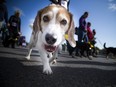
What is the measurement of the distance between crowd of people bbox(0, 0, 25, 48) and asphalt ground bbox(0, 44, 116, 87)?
5 cm

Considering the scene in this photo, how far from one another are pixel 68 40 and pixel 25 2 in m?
0.24

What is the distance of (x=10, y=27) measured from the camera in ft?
4.32

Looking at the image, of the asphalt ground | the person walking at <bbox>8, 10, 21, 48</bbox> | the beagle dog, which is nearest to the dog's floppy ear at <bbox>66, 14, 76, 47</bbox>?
the beagle dog

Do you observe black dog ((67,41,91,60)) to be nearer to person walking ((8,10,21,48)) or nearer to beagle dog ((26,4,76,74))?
beagle dog ((26,4,76,74))

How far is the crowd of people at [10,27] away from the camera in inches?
51.1

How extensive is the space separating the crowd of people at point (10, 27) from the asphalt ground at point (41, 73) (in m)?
0.05

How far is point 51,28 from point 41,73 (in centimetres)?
27

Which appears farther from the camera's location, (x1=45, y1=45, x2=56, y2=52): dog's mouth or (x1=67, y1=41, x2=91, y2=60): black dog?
(x1=67, y1=41, x2=91, y2=60): black dog

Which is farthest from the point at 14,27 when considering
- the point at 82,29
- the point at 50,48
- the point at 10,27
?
the point at 82,29

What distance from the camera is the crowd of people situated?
1.30m

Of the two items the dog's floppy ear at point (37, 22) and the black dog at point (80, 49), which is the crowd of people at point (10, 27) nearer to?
the dog's floppy ear at point (37, 22)

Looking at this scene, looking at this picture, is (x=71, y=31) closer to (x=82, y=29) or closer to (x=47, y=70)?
(x=82, y=29)

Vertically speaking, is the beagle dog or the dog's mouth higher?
the beagle dog

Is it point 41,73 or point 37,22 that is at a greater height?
point 37,22
